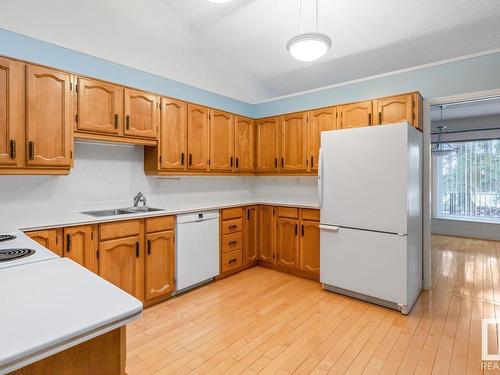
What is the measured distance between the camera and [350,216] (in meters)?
2.99

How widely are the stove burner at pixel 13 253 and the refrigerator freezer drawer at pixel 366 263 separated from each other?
8.60 feet

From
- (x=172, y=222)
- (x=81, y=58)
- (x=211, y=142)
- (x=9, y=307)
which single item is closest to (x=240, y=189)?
(x=211, y=142)

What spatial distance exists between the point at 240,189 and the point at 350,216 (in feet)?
6.66

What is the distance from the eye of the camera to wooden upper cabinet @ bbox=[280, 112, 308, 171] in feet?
12.6

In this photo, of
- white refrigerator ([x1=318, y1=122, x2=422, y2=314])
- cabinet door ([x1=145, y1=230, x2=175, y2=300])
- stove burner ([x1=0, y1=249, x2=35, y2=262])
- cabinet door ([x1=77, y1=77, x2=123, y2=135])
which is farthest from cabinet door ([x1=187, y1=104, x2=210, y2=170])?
stove burner ([x1=0, y1=249, x2=35, y2=262])

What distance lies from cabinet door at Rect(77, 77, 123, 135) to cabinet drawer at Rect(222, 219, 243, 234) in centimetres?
161

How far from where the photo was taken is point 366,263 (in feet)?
9.50

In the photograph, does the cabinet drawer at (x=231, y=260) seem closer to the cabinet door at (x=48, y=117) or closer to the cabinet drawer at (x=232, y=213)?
the cabinet drawer at (x=232, y=213)

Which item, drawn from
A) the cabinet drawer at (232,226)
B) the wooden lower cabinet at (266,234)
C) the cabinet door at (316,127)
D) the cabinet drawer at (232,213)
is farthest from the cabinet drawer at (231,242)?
the cabinet door at (316,127)

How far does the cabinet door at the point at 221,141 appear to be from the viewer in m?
3.78

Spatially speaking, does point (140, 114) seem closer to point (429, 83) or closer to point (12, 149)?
point (12, 149)

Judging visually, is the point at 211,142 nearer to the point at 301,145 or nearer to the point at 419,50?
the point at 301,145

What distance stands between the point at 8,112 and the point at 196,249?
6.77 feet

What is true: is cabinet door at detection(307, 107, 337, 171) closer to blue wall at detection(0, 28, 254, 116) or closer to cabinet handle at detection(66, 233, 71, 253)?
blue wall at detection(0, 28, 254, 116)
